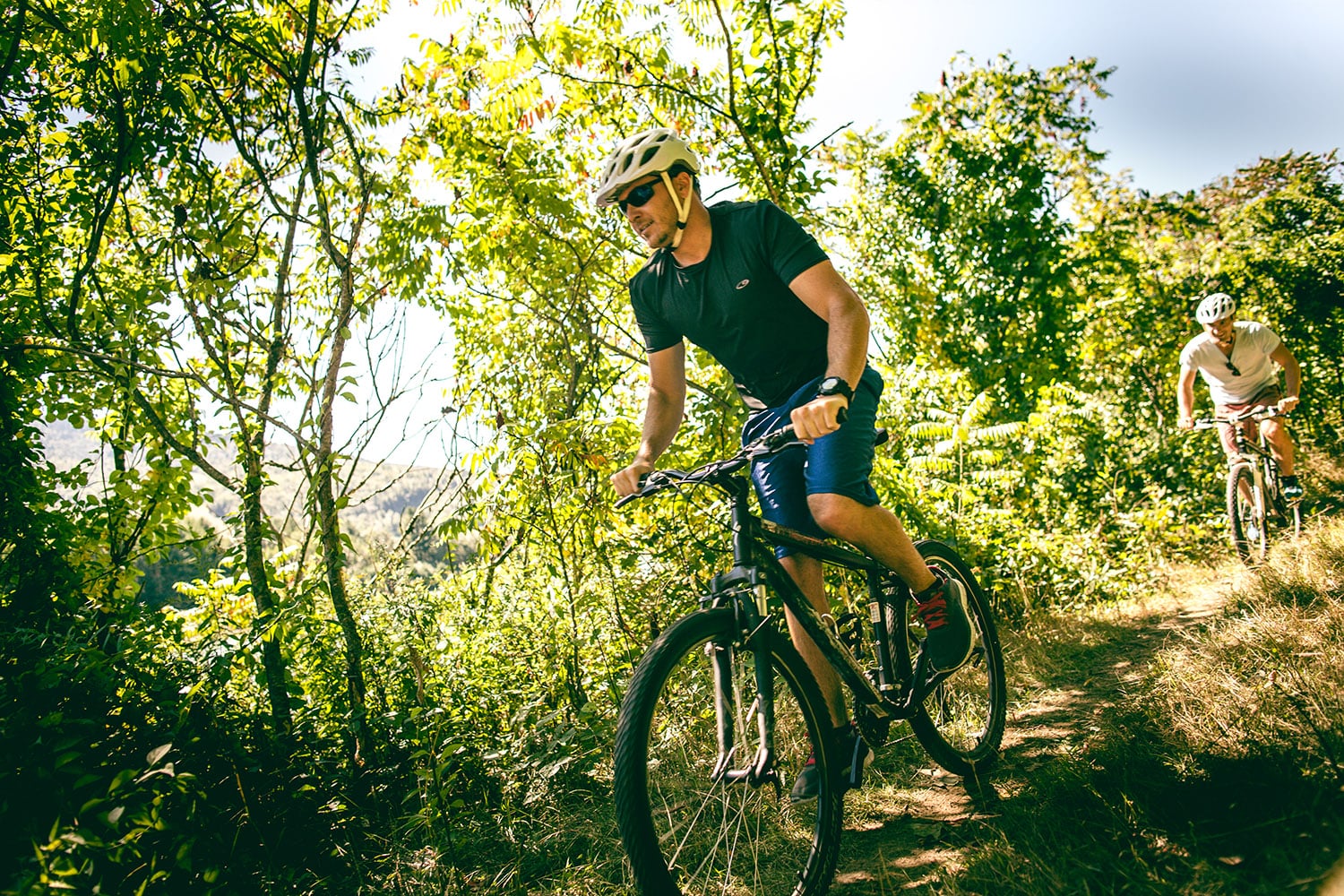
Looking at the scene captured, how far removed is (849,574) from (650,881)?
176 cm

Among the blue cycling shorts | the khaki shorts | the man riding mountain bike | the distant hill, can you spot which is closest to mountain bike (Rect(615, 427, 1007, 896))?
the man riding mountain bike

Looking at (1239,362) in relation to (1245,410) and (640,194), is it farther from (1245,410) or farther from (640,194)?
(640,194)

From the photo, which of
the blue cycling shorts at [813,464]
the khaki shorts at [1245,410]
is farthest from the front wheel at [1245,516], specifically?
the blue cycling shorts at [813,464]

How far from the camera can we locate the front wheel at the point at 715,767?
1.98 metres

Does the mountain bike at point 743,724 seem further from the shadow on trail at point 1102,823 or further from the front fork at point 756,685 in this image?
the shadow on trail at point 1102,823

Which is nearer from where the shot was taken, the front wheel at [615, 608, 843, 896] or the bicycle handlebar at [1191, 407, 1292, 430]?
the front wheel at [615, 608, 843, 896]

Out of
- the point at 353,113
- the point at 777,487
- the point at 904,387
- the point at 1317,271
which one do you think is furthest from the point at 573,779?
the point at 1317,271

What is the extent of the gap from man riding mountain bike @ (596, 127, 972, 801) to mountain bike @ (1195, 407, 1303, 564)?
4.85 meters

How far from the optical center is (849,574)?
3.39 m

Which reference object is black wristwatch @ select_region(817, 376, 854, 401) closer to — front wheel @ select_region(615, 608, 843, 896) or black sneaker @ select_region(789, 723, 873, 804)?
front wheel @ select_region(615, 608, 843, 896)

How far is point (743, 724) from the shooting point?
2.30m

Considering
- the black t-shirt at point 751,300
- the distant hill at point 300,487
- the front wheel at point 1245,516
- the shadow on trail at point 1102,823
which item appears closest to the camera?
the shadow on trail at point 1102,823

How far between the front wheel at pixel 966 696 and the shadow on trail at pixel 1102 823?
0.41 ft

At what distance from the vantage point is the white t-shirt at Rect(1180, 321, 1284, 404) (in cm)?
611
